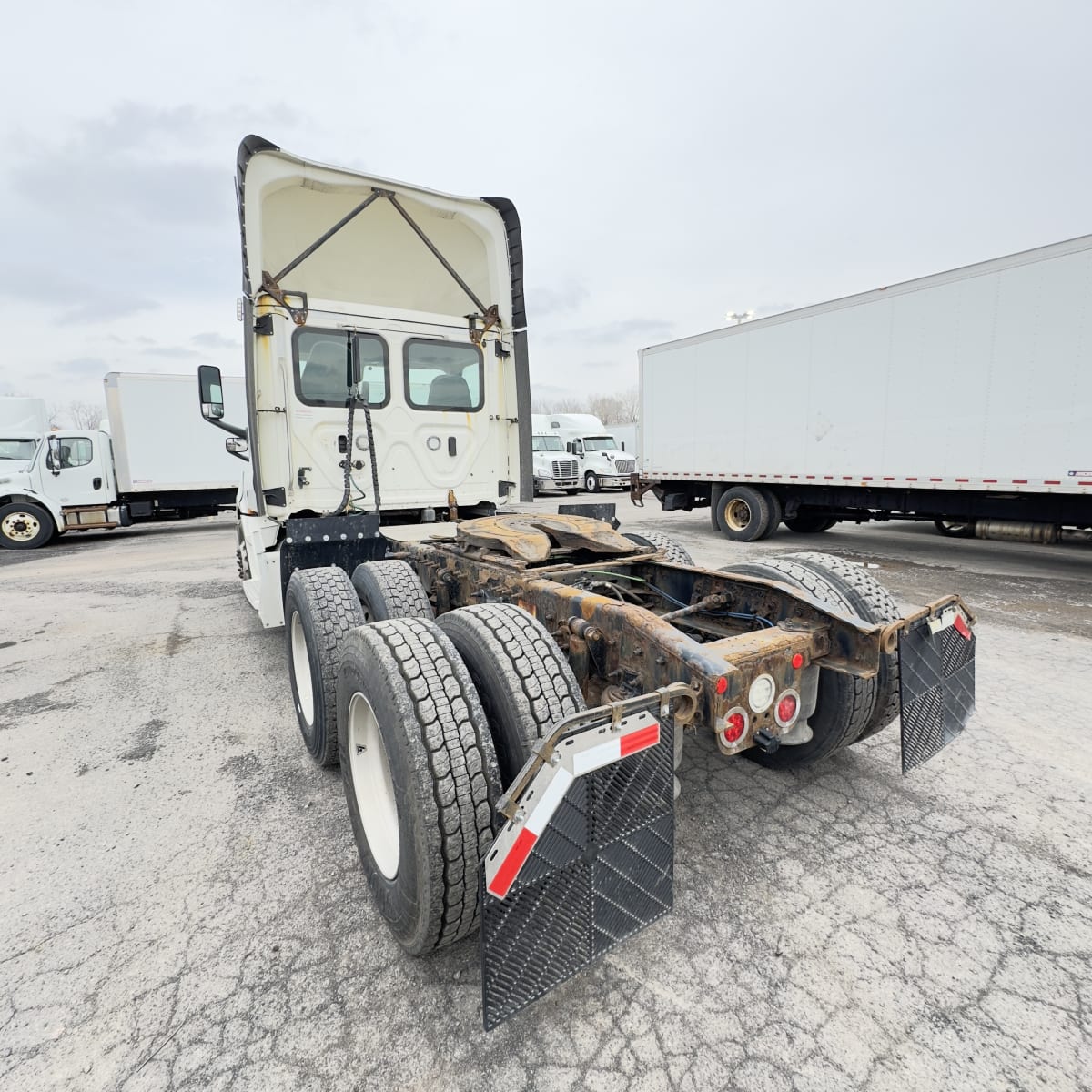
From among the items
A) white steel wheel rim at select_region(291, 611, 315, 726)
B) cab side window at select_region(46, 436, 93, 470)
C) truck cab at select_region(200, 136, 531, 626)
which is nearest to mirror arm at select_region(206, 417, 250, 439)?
truck cab at select_region(200, 136, 531, 626)

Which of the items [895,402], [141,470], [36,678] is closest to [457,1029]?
[36,678]

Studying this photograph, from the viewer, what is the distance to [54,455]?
41.3 ft

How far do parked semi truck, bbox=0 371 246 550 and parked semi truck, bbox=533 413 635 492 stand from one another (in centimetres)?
1398

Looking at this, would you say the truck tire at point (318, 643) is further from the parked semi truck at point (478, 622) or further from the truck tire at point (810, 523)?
the truck tire at point (810, 523)

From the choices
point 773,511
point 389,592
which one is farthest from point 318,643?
point 773,511

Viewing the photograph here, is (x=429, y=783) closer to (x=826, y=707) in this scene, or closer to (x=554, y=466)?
(x=826, y=707)

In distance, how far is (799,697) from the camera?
87.4 inches

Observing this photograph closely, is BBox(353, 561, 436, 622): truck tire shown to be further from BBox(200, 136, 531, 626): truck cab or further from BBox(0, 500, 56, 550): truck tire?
BBox(0, 500, 56, 550): truck tire

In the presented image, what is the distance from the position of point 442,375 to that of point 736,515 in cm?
775

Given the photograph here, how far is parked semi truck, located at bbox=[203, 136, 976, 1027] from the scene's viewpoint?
1552mm

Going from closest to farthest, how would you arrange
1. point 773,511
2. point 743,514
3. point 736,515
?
point 773,511
point 743,514
point 736,515

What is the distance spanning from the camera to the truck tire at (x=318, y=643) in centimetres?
298

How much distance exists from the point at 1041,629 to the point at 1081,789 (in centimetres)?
313

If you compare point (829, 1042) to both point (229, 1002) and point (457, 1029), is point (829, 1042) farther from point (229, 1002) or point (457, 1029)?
point (229, 1002)
